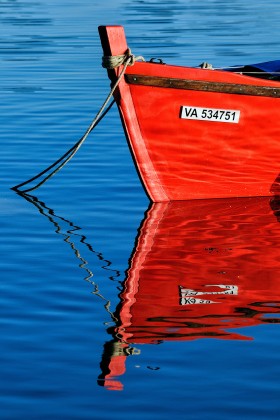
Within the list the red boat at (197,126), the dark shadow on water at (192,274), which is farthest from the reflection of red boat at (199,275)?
the red boat at (197,126)

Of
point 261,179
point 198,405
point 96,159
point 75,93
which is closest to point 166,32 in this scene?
point 75,93

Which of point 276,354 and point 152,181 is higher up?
point 152,181

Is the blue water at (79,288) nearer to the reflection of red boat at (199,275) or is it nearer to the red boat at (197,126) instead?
the reflection of red boat at (199,275)

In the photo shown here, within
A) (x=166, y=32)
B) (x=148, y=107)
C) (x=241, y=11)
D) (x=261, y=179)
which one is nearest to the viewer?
(x=148, y=107)

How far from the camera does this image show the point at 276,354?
22.1 feet

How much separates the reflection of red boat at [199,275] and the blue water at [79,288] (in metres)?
0.12

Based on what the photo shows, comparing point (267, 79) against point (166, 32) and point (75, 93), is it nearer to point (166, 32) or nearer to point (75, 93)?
point (75, 93)

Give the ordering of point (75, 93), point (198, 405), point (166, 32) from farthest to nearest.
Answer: point (166, 32) < point (75, 93) < point (198, 405)

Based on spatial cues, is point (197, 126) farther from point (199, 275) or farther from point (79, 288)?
point (79, 288)

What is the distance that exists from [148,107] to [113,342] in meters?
3.86

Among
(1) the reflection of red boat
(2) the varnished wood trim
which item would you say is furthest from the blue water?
(2) the varnished wood trim

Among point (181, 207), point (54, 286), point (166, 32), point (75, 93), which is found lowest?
point (54, 286)

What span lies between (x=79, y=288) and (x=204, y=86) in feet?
9.73

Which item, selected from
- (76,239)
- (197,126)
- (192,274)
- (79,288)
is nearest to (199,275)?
(192,274)
